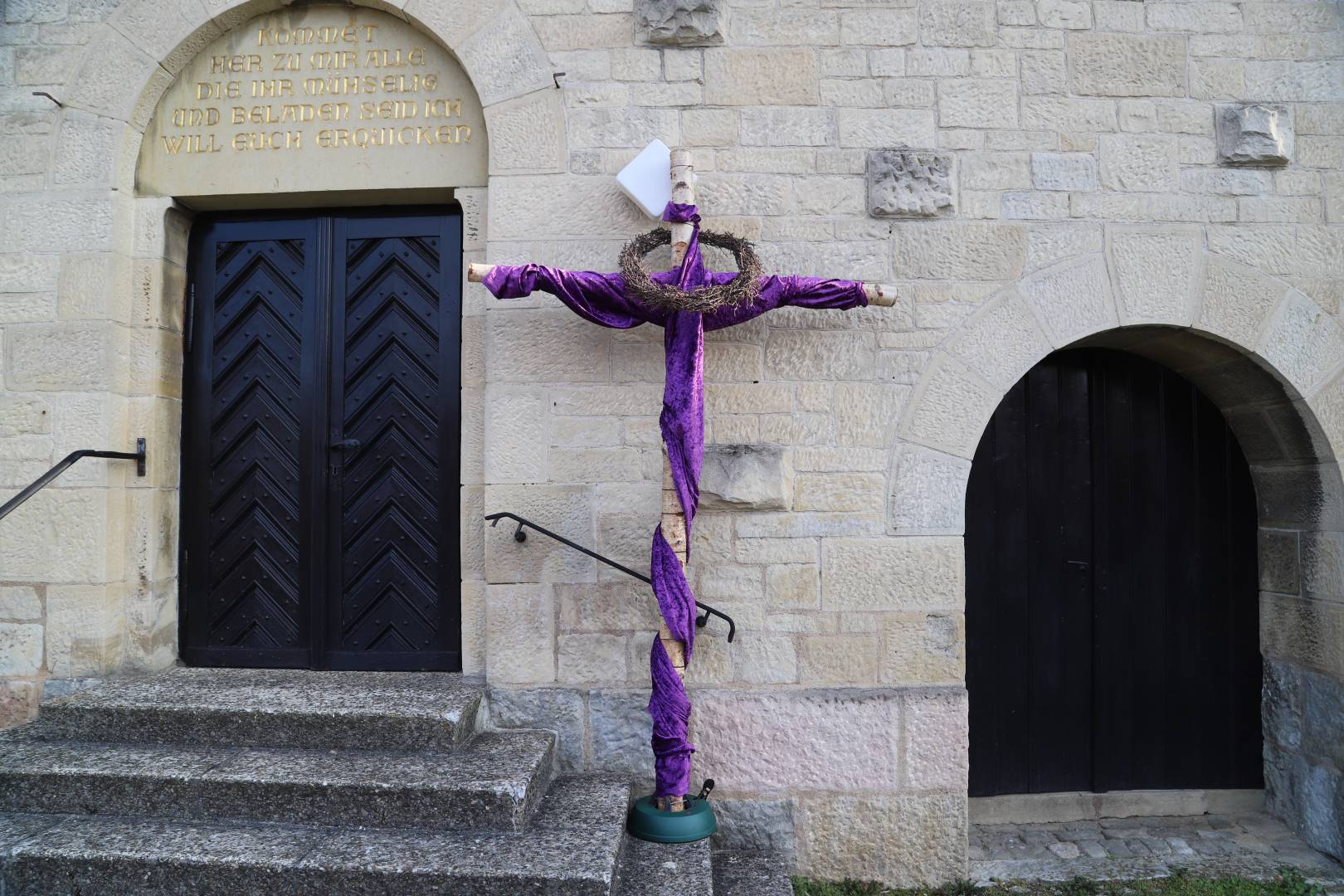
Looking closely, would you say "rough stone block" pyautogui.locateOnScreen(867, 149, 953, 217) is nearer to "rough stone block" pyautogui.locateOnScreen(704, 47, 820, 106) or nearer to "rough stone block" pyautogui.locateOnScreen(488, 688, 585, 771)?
"rough stone block" pyautogui.locateOnScreen(704, 47, 820, 106)

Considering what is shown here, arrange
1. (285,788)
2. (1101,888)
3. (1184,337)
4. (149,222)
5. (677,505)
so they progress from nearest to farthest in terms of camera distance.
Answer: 1. (285,788)
2. (677,505)
3. (1101,888)
4. (1184,337)
5. (149,222)

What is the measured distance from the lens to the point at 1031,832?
367 centimetres

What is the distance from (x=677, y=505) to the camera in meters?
2.98

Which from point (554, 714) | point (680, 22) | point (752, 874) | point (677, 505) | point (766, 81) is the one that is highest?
point (680, 22)

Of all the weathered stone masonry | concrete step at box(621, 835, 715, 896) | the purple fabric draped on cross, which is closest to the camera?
concrete step at box(621, 835, 715, 896)

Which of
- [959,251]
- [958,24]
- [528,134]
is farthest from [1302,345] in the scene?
[528,134]

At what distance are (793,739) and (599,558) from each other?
110 cm

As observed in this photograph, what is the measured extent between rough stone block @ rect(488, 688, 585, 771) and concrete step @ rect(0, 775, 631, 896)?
57 cm

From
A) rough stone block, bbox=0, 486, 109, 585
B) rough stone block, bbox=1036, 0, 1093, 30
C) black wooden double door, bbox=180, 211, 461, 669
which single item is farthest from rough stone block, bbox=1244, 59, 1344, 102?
rough stone block, bbox=0, 486, 109, 585

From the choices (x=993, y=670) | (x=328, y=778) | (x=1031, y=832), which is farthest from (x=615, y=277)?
(x=1031, y=832)

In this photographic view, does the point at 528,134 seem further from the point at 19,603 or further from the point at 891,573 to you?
the point at 19,603

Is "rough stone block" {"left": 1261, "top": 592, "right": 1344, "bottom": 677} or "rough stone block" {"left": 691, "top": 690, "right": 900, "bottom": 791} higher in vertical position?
"rough stone block" {"left": 1261, "top": 592, "right": 1344, "bottom": 677}

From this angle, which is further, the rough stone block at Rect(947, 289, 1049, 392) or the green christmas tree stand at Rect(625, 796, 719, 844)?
the rough stone block at Rect(947, 289, 1049, 392)

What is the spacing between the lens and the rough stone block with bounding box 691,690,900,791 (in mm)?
3258
